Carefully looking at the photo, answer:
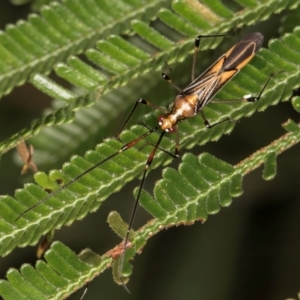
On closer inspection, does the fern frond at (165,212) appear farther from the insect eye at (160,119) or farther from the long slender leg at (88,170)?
the insect eye at (160,119)

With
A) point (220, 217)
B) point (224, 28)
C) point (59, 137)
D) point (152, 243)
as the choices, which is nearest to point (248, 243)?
point (220, 217)

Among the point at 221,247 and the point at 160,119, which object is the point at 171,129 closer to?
the point at 160,119

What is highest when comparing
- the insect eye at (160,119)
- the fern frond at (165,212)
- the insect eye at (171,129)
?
the insect eye at (160,119)

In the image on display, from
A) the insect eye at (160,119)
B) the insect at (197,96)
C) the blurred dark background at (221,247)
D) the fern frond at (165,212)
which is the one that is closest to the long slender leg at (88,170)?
the insect at (197,96)

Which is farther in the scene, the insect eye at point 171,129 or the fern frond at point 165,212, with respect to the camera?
the insect eye at point 171,129

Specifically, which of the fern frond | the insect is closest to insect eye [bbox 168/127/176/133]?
the insect

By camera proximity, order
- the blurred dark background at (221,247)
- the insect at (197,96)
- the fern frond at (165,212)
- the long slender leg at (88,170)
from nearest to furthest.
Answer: the fern frond at (165,212) < the long slender leg at (88,170) < the insect at (197,96) < the blurred dark background at (221,247)

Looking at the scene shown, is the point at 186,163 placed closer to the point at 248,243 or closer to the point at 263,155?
the point at 263,155
